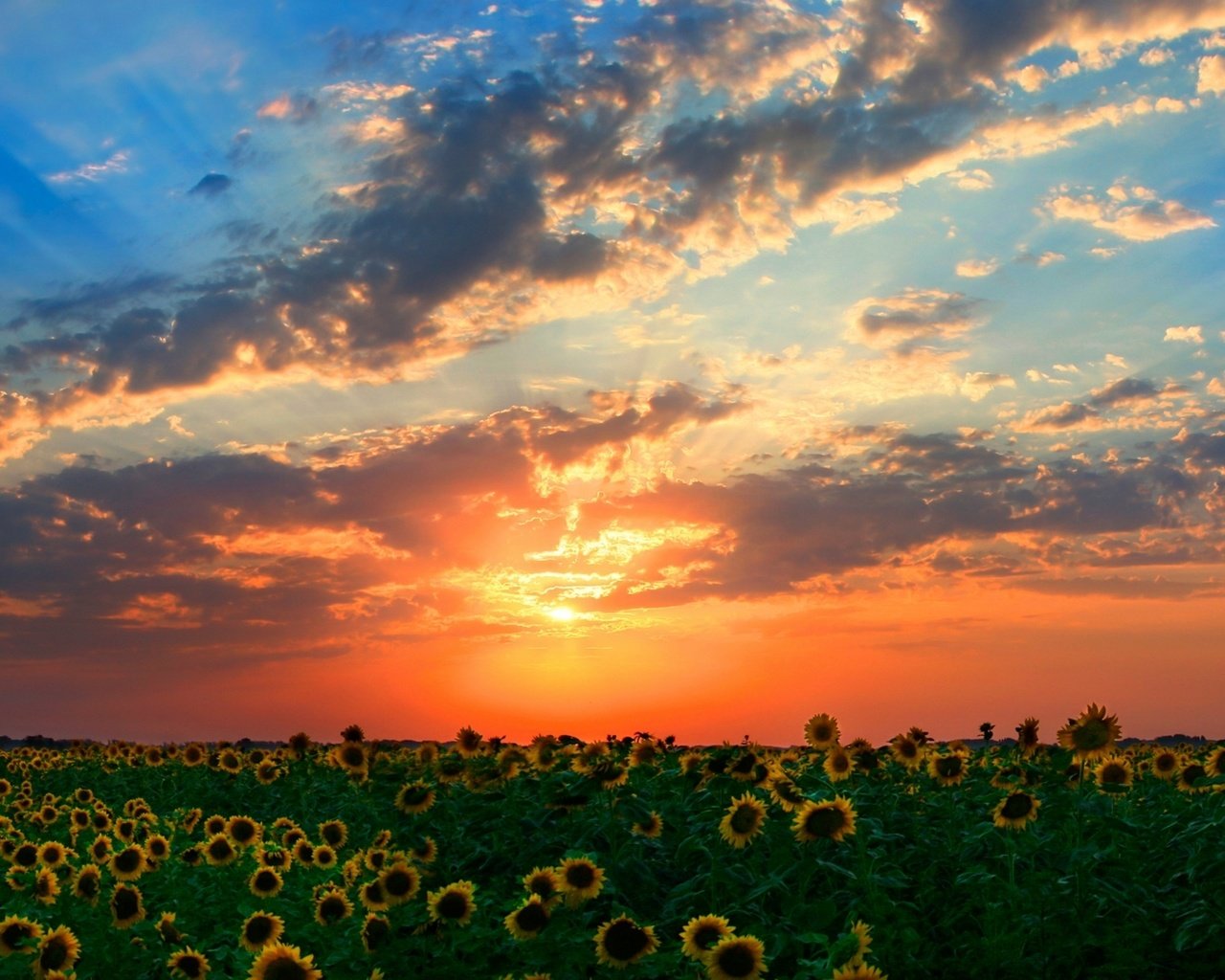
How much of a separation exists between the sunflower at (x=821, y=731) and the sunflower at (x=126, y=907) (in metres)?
6.12

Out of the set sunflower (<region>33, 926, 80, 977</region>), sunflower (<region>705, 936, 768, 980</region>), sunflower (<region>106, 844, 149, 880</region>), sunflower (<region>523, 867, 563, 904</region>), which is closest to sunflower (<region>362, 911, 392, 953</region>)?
sunflower (<region>523, 867, 563, 904</region>)

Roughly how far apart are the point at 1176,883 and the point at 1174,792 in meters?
3.15

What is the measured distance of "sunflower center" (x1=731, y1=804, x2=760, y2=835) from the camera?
343 inches

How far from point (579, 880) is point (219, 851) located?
4.61m

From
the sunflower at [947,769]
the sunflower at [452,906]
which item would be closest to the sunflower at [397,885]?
the sunflower at [452,906]

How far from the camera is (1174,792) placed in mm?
12047

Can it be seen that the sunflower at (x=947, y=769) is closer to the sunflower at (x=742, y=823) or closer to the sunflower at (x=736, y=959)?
the sunflower at (x=742, y=823)

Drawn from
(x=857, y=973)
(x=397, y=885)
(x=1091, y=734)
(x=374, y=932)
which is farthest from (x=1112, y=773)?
(x=374, y=932)

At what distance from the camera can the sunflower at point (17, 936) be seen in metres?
8.84

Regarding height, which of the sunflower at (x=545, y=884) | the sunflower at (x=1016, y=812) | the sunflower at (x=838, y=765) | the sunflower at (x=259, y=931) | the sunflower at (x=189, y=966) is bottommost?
the sunflower at (x=189, y=966)

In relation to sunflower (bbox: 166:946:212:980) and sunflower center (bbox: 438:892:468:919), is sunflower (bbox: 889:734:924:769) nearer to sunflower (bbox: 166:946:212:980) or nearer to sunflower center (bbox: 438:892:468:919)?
sunflower center (bbox: 438:892:468:919)

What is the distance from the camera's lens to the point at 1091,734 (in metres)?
→ 9.48

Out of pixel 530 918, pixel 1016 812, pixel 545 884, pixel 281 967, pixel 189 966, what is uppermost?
pixel 1016 812

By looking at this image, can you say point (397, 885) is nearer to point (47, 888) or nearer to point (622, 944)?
point (622, 944)
